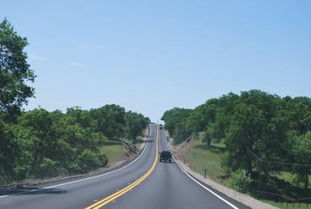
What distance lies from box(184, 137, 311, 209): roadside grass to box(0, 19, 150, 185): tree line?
61.1 feet

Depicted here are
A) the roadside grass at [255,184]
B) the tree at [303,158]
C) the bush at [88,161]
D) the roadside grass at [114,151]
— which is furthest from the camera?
the roadside grass at [114,151]

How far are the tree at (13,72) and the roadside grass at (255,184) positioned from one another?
2730 cm

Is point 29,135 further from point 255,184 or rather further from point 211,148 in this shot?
point 211,148

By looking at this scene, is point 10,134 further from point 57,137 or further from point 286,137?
point 286,137

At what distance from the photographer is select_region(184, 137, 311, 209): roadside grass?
65556 millimetres

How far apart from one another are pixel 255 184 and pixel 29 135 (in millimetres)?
33991

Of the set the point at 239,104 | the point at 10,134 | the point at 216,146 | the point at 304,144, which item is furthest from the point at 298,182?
the point at 10,134

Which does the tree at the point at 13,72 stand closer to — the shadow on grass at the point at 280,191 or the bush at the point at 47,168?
the bush at the point at 47,168

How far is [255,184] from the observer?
2899 inches

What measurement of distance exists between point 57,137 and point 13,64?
139 feet

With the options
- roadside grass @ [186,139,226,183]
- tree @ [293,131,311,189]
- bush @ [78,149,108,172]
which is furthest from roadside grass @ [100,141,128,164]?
tree @ [293,131,311,189]

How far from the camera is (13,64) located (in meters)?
29.0

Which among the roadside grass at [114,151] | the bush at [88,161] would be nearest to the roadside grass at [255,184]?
the roadside grass at [114,151]

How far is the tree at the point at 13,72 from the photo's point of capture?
28.1 metres
